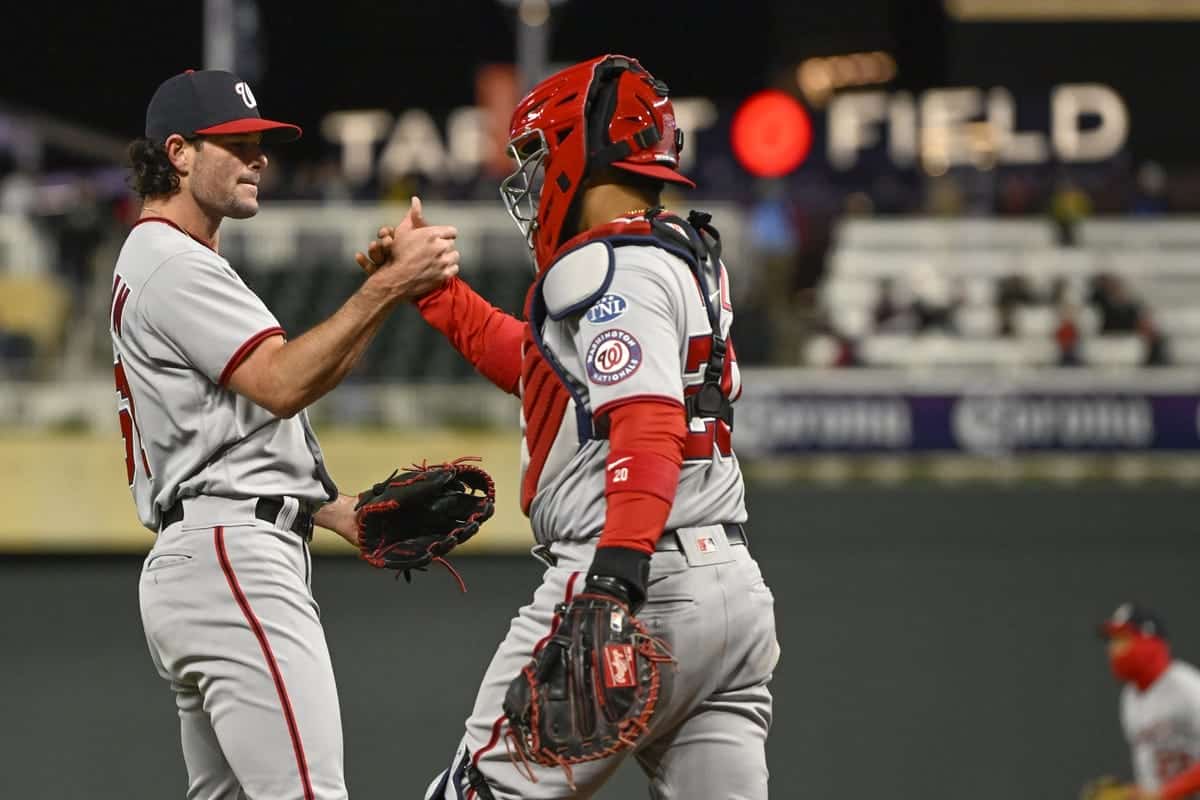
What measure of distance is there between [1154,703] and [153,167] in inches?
178

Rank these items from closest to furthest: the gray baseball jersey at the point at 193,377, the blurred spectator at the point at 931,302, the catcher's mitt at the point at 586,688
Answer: the catcher's mitt at the point at 586,688 → the gray baseball jersey at the point at 193,377 → the blurred spectator at the point at 931,302

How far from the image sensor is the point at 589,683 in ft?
10.0

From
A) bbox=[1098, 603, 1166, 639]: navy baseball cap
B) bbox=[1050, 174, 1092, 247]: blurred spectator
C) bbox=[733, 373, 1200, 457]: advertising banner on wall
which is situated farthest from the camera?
bbox=[1050, 174, 1092, 247]: blurred spectator

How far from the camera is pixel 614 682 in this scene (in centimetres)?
303

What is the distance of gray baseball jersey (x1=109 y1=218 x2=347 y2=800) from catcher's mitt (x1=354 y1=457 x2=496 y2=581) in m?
0.35

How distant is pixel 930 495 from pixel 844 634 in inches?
295

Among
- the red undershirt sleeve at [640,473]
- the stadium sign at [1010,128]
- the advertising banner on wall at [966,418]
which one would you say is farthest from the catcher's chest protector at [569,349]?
the stadium sign at [1010,128]

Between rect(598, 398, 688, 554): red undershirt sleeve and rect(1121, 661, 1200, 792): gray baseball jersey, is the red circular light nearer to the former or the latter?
rect(1121, 661, 1200, 792): gray baseball jersey

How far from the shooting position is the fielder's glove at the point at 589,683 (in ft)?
10.00

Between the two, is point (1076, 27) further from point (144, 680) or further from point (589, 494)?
point (589, 494)

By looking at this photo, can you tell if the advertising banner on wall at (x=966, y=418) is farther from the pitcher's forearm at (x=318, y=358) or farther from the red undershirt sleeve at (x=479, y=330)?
the pitcher's forearm at (x=318, y=358)

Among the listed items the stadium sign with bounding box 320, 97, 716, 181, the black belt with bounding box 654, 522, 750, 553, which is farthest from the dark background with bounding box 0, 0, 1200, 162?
the black belt with bounding box 654, 522, 750, 553

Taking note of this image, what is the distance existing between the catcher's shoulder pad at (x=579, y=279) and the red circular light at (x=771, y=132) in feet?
78.6

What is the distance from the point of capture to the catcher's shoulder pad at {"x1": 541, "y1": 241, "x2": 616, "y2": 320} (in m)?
3.24
